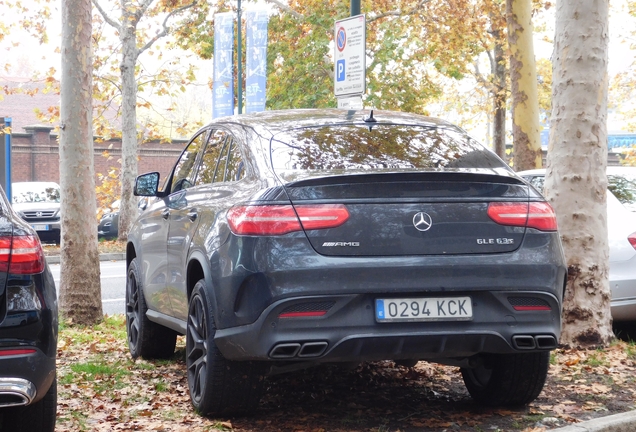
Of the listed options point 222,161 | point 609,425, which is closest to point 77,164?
point 222,161

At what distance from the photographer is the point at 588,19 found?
7.67 metres

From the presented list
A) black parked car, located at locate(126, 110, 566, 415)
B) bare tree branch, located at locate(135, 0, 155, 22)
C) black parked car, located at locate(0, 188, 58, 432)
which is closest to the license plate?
black parked car, located at locate(126, 110, 566, 415)

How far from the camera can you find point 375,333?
15.5ft

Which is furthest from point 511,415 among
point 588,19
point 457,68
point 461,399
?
point 457,68

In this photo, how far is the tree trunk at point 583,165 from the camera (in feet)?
25.0

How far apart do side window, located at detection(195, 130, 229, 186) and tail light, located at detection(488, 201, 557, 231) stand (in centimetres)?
179

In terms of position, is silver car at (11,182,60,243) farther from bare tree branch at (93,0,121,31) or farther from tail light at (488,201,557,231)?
tail light at (488,201,557,231)

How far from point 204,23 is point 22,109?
5235 cm

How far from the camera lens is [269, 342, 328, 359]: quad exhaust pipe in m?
4.68

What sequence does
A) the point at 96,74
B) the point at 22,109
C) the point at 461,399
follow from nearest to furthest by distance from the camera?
1. the point at 461,399
2. the point at 96,74
3. the point at 22,109

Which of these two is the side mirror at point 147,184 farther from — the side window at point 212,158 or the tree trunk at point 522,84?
the tree trunk at point 522,84

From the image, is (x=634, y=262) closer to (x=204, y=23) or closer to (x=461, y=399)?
(x=461, y=399)

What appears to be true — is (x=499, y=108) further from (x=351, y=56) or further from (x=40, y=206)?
(x=351, y=56)

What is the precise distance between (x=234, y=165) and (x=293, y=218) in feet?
3.55
